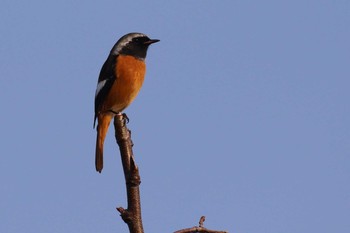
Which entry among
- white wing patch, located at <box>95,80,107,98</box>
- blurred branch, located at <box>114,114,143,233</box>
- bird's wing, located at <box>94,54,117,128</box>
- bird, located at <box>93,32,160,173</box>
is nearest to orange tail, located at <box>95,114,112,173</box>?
bird, located at <box>93,32,160,173</box>

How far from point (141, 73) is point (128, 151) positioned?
5.77m

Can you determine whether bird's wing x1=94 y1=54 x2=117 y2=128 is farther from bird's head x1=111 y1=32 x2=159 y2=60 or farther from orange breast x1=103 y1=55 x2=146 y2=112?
bird's head x1=111 y1=32 x2=159 y2=60

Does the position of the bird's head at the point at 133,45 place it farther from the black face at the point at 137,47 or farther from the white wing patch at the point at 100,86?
the white wing patch at the point at 100,86

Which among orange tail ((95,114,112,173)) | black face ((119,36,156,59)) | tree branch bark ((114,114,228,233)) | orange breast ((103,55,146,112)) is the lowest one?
tree branch bark ((114,114,228,233))

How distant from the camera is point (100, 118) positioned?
8695mm

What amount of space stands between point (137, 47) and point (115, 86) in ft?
3.32

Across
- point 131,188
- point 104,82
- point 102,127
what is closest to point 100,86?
point 104,82

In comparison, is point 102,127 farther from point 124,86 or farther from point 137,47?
point 137,47

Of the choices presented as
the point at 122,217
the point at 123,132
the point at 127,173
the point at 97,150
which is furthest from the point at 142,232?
the point at 97,150

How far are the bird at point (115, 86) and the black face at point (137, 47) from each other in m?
0.03

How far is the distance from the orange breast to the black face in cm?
38

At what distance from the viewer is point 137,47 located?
9.28 meters

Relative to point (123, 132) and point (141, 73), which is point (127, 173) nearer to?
point (123, 132)

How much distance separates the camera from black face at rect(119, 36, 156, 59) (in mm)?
9133
